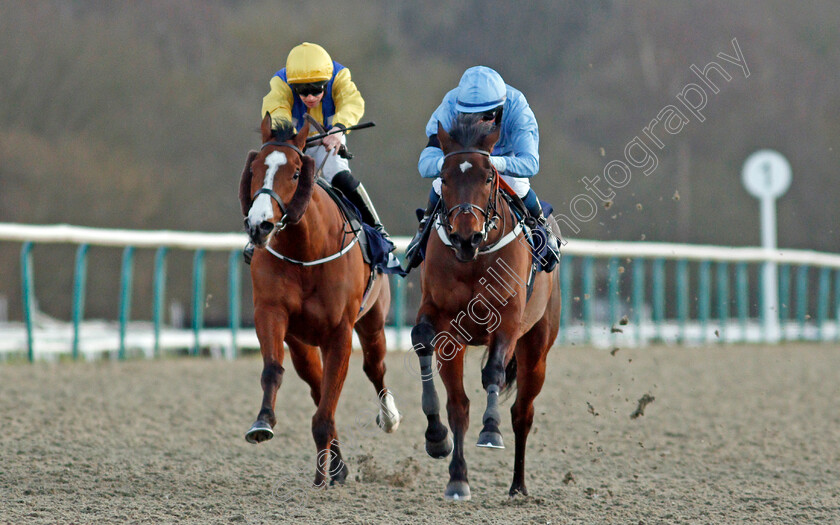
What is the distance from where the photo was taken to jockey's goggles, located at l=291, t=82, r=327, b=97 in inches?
243

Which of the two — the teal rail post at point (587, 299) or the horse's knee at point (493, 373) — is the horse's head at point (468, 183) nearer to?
the horse's knee at point (493, 373)

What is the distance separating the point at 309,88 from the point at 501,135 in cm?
104

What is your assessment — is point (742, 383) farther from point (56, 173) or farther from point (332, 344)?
point (56, 173)

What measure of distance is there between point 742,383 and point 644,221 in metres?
21.0

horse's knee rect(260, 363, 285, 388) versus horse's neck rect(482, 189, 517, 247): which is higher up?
horse's neck rect(482, 189, 517, 247)

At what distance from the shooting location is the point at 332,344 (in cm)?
581

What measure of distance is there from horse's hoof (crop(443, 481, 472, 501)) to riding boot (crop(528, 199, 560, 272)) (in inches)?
49.3

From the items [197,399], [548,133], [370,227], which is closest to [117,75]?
[548,133]

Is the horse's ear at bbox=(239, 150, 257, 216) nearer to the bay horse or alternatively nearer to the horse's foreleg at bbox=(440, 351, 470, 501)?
the bay horse

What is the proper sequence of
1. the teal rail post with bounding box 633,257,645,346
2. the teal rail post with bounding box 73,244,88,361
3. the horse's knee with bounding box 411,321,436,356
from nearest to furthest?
the horse's knee with bounding box 411,321,436,356
the teal rail post with bounding box 73,244,88,361
the teal rail post with bounding box 633,257,645,346

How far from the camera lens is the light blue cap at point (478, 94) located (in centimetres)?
580

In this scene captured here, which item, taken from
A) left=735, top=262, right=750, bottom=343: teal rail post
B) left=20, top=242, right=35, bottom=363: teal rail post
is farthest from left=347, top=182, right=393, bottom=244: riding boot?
left=735, top=262, right=750, bottom=343: teal rail post

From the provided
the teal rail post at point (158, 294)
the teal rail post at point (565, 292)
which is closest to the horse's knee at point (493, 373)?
the teal rail post at point (158, 294)

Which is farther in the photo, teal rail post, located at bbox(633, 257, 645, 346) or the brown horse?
teal rail post, located at bbox(633, 257, 645, 346)
